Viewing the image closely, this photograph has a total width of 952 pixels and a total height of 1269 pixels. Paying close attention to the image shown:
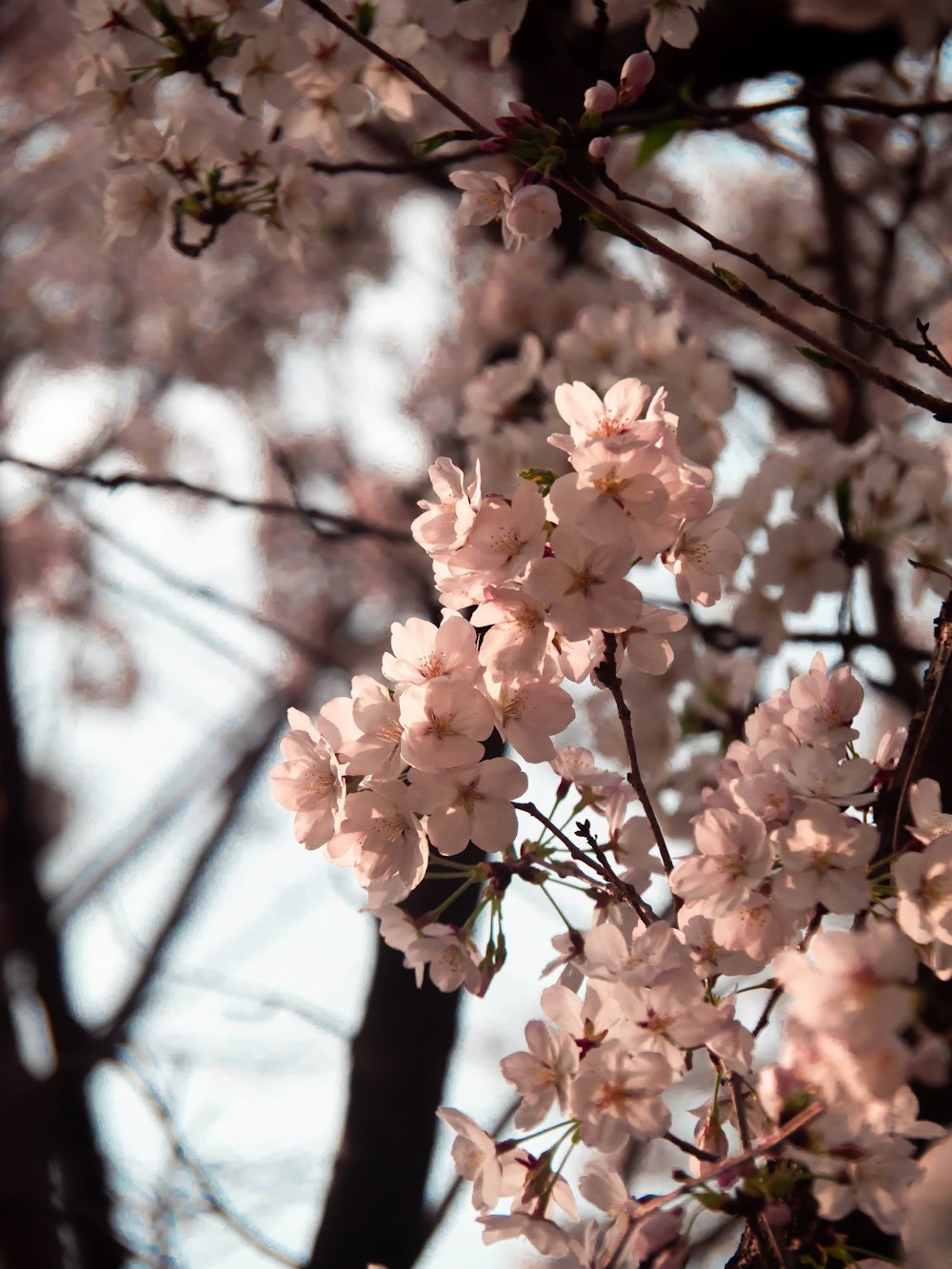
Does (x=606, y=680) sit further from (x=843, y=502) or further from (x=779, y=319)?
(x=843, y=502)

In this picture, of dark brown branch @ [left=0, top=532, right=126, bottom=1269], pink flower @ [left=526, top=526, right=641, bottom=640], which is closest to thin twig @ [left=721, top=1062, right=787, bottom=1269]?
pink flower @ [left=526, top=526, right=641, bottom=640]

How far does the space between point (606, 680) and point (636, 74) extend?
58 cm

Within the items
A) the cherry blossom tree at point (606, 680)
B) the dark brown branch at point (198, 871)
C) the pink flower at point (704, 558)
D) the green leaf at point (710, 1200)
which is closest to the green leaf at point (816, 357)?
the cherry blossom tree at point (606, 680)

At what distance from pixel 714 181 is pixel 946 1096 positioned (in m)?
5.44

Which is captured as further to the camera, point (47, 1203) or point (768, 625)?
point (47, 1203)

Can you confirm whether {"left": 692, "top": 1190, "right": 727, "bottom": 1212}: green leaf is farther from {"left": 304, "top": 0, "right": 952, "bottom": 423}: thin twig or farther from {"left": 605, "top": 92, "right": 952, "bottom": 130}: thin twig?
{"left": 605, "top": 92, "right": 952, "bottom": 130}: thin twig

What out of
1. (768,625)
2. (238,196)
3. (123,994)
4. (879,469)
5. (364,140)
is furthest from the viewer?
(364,140)

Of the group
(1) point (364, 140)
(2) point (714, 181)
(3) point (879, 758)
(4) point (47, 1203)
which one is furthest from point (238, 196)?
(2) point (714, 181)

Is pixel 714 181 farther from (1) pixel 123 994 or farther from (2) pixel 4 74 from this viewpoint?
(1) pixel 123 994

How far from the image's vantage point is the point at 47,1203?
6.87 ft

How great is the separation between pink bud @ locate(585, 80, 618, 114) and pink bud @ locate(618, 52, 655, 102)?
0.24ft

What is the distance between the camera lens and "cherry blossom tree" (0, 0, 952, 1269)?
0.68 meters

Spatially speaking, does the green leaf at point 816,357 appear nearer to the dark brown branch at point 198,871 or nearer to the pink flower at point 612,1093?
the pink flower at point 612,1093

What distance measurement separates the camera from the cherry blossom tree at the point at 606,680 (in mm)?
683
